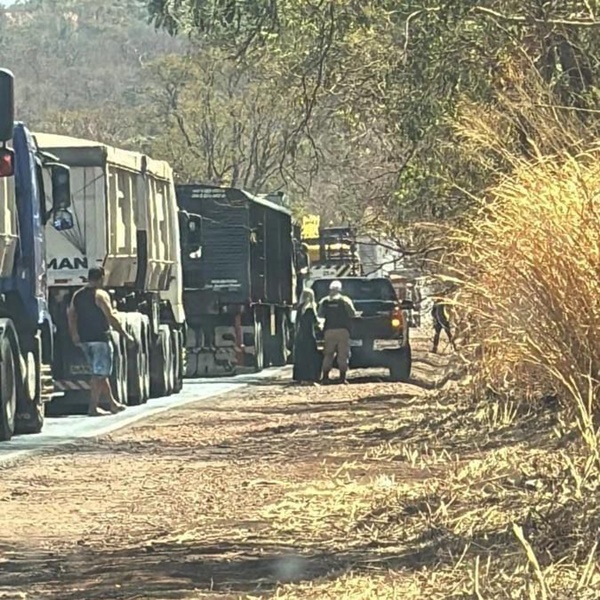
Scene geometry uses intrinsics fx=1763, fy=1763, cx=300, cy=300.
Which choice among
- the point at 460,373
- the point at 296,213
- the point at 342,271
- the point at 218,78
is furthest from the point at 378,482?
the point at 218,78

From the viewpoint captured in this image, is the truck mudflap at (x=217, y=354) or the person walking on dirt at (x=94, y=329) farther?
the truck mudflap at (x=217, y=354)

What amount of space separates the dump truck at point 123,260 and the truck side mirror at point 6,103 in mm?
6247

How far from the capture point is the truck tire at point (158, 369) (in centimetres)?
2627

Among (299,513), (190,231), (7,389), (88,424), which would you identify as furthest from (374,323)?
(299,513)

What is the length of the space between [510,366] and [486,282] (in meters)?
1.15

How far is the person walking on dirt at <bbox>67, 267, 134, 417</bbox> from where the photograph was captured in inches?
840

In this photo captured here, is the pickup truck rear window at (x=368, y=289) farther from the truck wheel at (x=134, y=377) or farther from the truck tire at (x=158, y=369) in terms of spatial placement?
the truck wheel at (x=134, y=377)

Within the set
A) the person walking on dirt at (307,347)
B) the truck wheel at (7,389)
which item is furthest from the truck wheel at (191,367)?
the truck wheel at (7,389)

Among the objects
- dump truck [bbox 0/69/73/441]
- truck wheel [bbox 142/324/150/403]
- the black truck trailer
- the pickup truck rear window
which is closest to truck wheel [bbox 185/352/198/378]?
the black truck trailer

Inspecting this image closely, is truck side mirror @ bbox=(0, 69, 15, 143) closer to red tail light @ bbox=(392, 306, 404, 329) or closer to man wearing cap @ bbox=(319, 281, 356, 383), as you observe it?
man wearing cap @ bbox=(319, 281, 356, 383)

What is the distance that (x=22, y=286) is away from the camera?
726 inches

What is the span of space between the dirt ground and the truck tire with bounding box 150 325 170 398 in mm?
7765

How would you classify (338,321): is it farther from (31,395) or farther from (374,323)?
(31,395)

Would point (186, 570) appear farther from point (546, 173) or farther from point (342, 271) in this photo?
point (342, 271)
